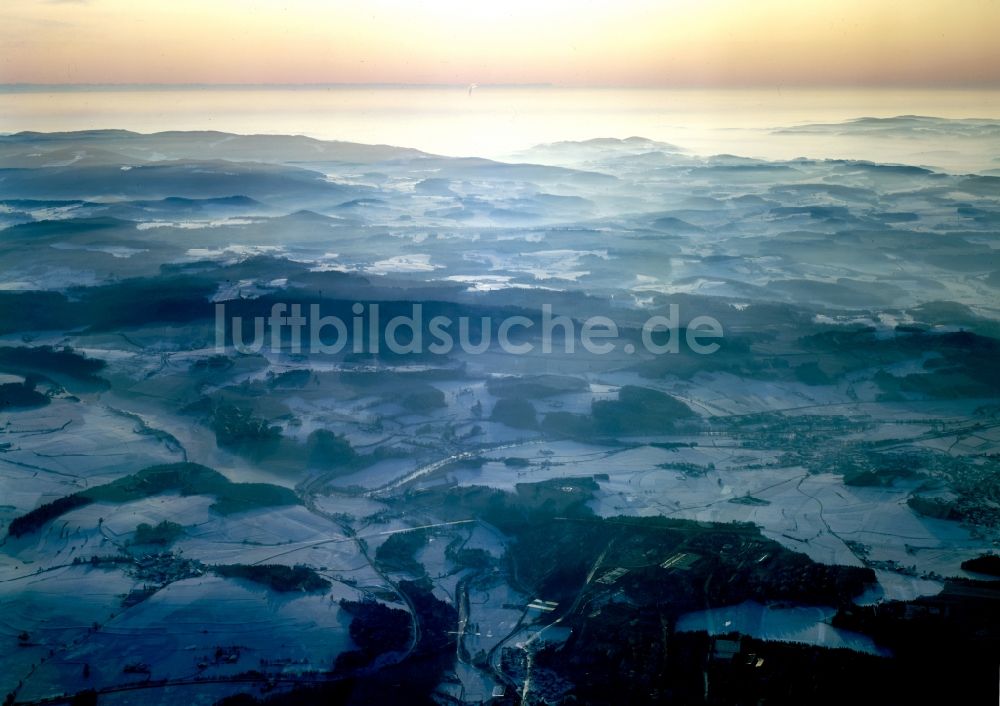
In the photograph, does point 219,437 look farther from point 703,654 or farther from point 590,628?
point 703,654

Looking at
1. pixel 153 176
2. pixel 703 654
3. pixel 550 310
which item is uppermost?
pixel 153 176

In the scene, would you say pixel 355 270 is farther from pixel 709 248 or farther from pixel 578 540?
pixel 578 540

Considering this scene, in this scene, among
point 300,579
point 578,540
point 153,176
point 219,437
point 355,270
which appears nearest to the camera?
point 300,579

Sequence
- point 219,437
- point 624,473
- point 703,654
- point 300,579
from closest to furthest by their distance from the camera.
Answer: point 703,654
point 300,579
point 624,473
point 219,437

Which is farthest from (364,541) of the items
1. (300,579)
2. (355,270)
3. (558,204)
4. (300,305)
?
(558,204)

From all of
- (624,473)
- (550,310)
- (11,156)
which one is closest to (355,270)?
(550,310)

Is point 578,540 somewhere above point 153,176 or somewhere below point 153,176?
below

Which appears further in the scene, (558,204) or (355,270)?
(558,204)

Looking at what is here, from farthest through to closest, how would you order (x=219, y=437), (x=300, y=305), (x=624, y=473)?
1. (x=300, y=305)
2. (x=219, y=437)
3. (x=624, y=473)

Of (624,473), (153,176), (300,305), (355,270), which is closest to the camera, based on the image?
(624,473)
